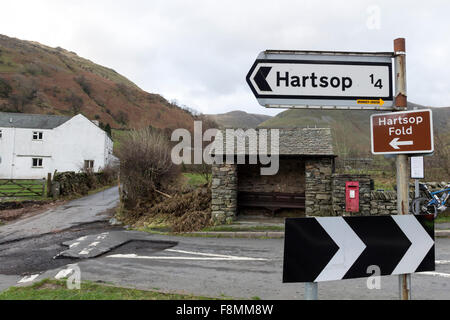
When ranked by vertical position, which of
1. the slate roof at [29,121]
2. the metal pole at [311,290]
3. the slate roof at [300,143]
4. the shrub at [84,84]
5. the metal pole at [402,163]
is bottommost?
the metal pole at [311,290]

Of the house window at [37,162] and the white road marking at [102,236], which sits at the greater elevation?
the house window at [37,162]

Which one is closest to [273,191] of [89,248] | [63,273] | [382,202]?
[382,202]

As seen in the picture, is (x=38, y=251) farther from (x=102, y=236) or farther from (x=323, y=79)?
(x=323, y=79)

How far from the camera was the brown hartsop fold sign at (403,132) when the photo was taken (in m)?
1.98

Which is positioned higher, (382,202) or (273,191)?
(273,191)

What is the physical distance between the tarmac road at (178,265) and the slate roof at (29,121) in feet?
92.9

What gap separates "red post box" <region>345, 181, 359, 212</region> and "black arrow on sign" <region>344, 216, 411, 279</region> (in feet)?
25.9

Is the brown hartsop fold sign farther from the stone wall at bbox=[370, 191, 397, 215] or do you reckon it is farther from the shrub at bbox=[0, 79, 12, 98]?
the shrub at bbox=[0, 79, 12, 98]

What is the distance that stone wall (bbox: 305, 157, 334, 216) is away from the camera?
10148 mm

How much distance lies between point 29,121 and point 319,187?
124ft

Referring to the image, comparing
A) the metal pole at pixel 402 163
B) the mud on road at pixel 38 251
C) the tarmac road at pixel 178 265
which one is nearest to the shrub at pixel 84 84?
the mud on road at pixel 38 251

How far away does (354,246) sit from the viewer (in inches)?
77.4

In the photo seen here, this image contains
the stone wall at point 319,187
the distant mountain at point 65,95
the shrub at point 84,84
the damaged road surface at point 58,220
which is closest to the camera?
the damaged road surface at point 58,220

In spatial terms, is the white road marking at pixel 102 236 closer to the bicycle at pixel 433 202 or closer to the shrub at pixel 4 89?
the bicycle at pixel 433 202
